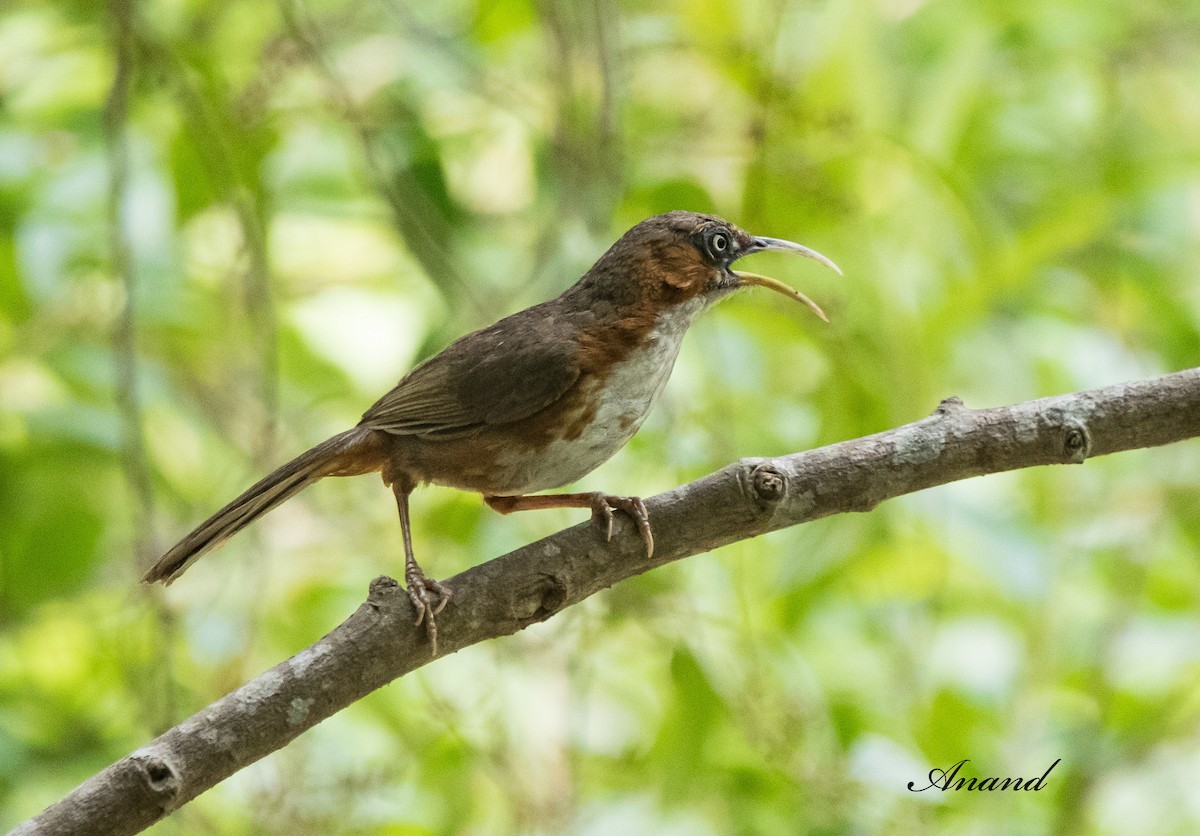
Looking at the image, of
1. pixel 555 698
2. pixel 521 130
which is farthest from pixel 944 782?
pixel 521 130

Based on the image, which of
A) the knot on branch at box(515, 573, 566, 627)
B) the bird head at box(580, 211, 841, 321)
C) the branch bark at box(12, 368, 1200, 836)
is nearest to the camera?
the branch bark at box(12, 368, 1200, 836)

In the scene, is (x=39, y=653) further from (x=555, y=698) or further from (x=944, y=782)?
(x=944, y=782)

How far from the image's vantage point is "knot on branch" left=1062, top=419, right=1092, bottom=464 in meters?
2.58

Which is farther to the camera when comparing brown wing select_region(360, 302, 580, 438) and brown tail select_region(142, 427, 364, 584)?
brown wing select_region(360, 302, 580, 438)

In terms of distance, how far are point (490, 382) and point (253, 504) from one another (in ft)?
2.39

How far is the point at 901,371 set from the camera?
3688 mm

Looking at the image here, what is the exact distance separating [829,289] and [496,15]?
1.64m

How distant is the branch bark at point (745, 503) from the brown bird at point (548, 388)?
0.55 metres

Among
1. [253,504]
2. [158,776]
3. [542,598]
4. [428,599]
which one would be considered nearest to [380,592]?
[428,599]

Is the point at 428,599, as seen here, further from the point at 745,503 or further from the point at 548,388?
the point at 548,388

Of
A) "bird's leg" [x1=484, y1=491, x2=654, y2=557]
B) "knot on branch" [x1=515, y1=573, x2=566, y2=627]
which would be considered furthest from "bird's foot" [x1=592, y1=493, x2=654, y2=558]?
"knot on branch" [x1=515, y1=573, x2=566, y2=627]

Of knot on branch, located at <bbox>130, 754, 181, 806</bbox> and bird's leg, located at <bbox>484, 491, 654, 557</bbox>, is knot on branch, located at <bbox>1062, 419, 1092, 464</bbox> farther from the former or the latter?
knot on branch, located at <bbox>130, 754, 181, 806</bbox>

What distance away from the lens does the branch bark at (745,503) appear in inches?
100

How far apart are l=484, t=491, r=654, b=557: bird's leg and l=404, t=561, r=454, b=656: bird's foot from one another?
1.33 feet
